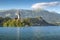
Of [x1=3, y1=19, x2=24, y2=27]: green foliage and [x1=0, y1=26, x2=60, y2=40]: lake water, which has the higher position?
[x1=0, y1=26, x2=60, y2=40]: lake water

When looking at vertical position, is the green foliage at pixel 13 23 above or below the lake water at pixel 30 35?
below

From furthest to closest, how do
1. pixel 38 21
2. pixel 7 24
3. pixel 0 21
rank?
pixel 38 21, pixel 0 21, pixel 7 24

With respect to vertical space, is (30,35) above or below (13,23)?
above

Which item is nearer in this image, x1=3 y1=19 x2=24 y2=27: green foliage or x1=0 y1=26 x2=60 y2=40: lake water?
x1=0 y1=26 x2=60 y2=40: lake water

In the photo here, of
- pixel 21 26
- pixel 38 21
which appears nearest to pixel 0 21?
pixel 21 26

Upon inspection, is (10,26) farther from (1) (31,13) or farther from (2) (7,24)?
(1) (31,13)

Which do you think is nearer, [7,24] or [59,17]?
[7,24]

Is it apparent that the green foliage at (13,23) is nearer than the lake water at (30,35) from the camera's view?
No

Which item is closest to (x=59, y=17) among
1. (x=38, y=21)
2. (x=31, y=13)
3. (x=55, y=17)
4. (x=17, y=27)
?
(x=55, y=17)

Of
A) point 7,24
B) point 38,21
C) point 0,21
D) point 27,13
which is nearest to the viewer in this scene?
point 7,24

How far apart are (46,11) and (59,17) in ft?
29.8

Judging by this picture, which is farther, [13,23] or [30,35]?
[13,23]

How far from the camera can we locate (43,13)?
362ft

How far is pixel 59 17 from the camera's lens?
109 metres
